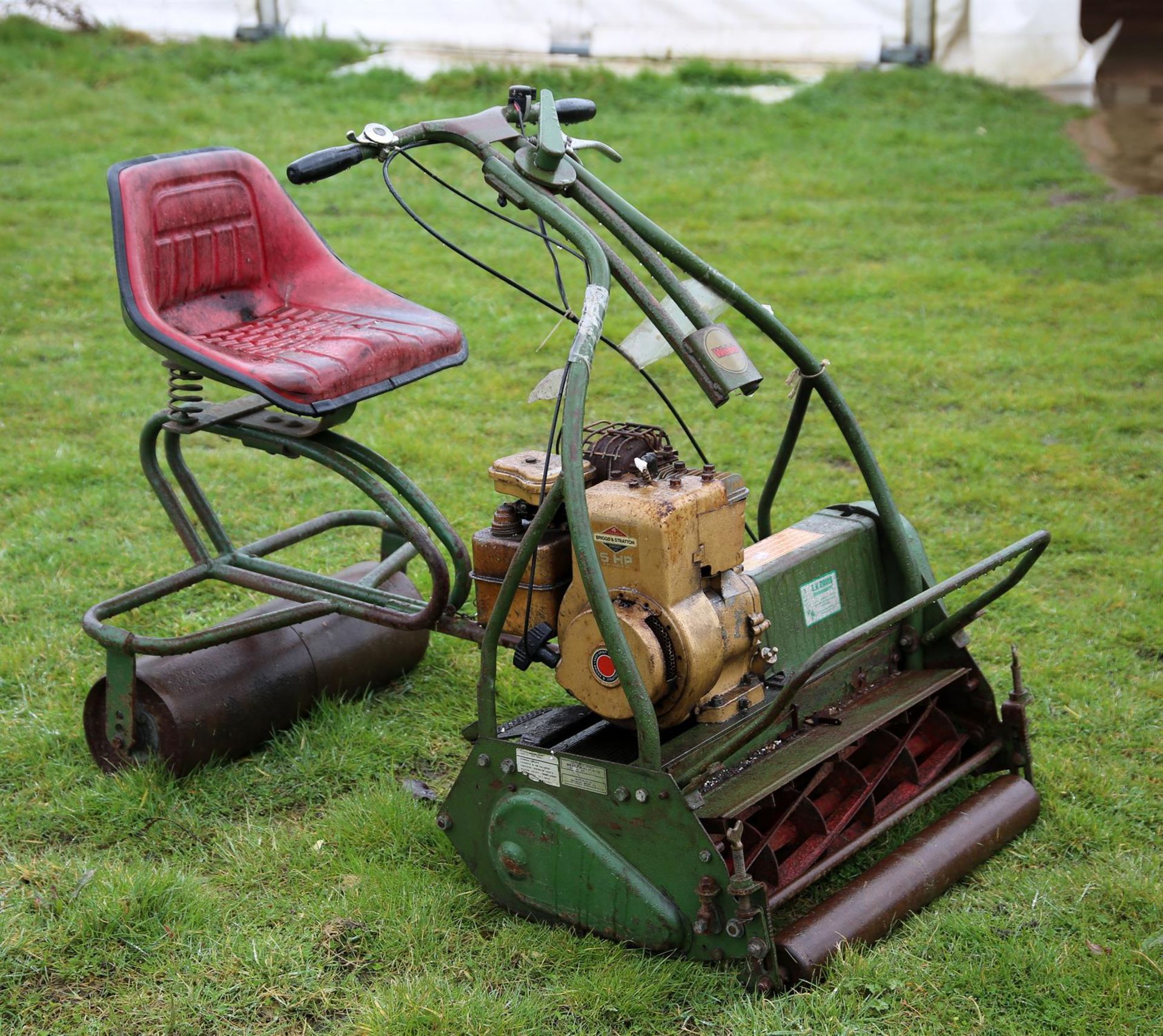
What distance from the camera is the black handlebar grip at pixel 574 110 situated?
340 cm

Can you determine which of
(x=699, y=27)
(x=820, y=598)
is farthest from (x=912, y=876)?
(x=699, y=27)

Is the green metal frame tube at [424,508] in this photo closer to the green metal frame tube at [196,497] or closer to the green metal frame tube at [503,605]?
the green metal frame tube at [503,605]

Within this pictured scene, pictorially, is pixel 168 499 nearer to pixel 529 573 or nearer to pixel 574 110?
pixel 529 573

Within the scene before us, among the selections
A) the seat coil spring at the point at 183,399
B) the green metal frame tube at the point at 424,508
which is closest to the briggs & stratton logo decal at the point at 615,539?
the green metal frame tube at the point at 424,508

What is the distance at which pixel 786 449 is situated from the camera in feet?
12.3

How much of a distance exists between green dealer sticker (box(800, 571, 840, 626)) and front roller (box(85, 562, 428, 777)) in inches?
45.9

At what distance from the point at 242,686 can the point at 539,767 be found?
1154 mm

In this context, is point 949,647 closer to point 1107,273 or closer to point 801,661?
point 801,661

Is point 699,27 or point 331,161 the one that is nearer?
point 331,161

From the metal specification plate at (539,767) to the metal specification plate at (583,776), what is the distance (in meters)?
0.02

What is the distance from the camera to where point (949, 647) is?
363cm

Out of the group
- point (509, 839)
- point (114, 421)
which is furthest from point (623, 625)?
point (114, 421)

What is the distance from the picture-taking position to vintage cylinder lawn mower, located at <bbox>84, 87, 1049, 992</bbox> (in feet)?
9.68

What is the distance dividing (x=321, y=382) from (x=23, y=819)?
1411 mm
